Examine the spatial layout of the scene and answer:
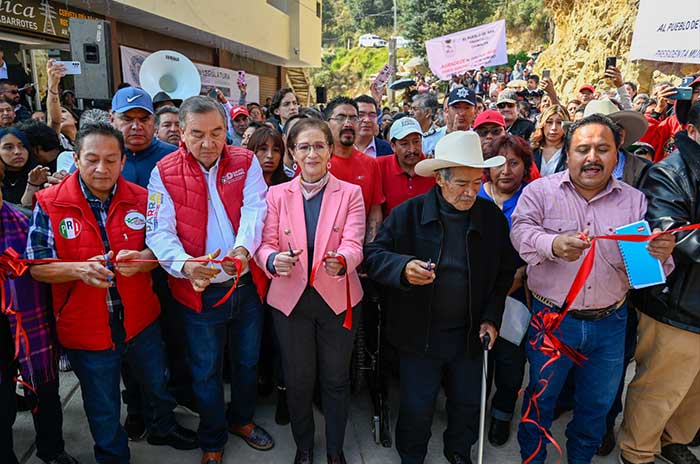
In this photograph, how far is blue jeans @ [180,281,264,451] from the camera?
2912mm

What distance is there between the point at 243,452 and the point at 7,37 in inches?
390

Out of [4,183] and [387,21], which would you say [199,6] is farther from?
[387,21]

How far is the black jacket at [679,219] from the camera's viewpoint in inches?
103

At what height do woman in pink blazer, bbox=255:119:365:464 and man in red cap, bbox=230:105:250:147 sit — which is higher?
man in red cap, bbox=230:105:250:147

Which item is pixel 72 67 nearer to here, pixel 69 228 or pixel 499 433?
pixel 69 228

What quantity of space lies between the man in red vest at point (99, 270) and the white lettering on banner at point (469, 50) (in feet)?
29.6

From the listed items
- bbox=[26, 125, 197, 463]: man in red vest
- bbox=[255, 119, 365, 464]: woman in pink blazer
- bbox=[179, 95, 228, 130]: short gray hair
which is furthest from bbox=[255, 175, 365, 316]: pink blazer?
bbox=[26, 125, 197, 463]: man in red vest

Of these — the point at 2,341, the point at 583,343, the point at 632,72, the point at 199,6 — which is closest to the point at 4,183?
the point at 2,341

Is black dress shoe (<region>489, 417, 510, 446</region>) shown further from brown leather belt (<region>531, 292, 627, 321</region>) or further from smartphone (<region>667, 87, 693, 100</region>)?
smartphone (<region>667, 87, 693, 100</region>)

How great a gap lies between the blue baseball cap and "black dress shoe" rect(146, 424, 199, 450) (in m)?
2.28

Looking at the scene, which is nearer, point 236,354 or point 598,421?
point 598,421

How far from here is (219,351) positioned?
3.00 meters

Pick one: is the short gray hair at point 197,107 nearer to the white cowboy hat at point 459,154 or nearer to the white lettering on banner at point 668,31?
the white cowboy hat at point 459,154

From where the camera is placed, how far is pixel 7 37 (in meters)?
9.17
